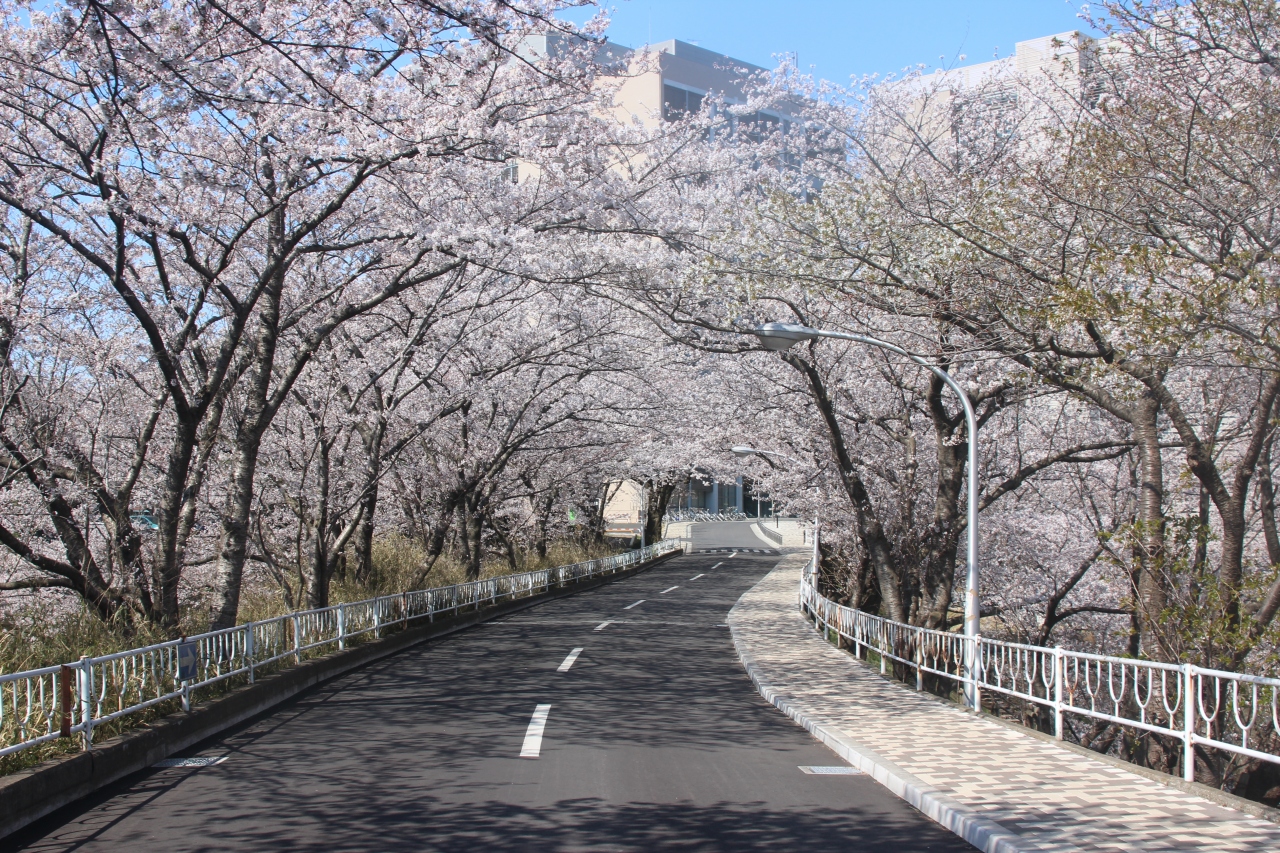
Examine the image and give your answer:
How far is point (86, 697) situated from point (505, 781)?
3.29 metres

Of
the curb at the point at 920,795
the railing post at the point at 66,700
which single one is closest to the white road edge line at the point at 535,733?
the curb at the point at 920,795

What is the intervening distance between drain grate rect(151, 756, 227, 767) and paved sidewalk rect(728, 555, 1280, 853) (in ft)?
18.2

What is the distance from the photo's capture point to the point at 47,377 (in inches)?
540

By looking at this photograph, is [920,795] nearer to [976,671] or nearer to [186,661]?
[976,671]

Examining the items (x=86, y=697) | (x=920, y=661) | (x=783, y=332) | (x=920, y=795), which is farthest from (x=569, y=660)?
(x=920, y=795)

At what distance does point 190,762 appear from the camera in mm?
→ 8008

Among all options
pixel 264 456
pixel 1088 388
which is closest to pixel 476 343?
pixel 264 456

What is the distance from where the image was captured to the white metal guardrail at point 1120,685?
6.81m

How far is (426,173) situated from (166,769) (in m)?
6.85

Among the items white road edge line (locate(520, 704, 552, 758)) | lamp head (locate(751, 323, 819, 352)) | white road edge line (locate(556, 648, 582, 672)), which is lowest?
white road edge line (locate(556, 648, 582, 672))

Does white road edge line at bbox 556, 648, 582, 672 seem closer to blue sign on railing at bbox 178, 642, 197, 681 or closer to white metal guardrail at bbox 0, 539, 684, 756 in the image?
white metal guardrail at bbox 0, 539, 684, 756

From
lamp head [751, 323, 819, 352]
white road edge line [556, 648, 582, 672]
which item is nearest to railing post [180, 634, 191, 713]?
white road edge line [556, 648, 582, 672]

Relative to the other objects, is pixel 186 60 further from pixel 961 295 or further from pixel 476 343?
pixel 476 343

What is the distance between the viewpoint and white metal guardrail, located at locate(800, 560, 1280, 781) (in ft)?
22.4
